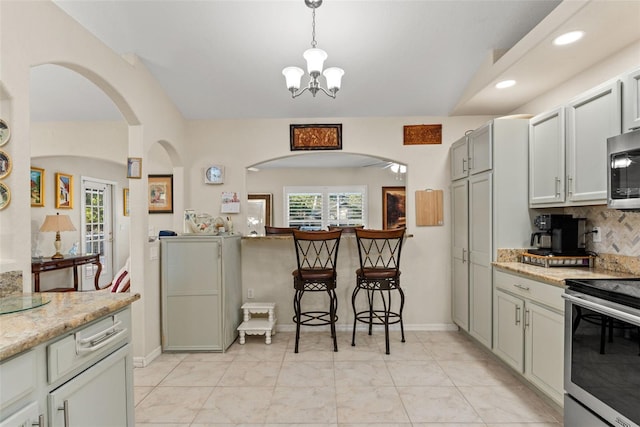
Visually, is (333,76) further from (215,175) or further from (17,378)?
(17,378)

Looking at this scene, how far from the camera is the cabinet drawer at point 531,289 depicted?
218 centimetres

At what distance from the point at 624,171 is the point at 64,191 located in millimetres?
6335

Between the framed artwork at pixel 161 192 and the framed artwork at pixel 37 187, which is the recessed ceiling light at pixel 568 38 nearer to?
the framed artwork at pixel 161 192

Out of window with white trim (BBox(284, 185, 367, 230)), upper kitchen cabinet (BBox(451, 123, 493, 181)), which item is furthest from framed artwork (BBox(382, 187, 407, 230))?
upper kitchen cabinet (BBox(451, 123, 493, 181))

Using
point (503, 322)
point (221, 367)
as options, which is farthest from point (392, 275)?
point (221, 367)

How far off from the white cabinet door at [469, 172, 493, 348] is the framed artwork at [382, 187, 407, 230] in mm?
4087

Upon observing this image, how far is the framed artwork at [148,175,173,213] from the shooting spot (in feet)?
13.9

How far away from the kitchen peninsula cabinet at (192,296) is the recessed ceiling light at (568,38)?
3102 millimetres

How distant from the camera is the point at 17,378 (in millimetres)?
1051

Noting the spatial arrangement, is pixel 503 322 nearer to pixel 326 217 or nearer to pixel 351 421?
pixel 351 421

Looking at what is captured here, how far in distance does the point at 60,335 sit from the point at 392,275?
2704 millimetres

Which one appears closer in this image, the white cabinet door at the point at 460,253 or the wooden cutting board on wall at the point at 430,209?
the white cabinet door at the point at 460,253

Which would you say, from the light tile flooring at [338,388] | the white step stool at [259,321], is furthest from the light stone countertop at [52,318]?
the white step stool at [259,321]

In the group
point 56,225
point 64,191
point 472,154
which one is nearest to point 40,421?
point 472,154
